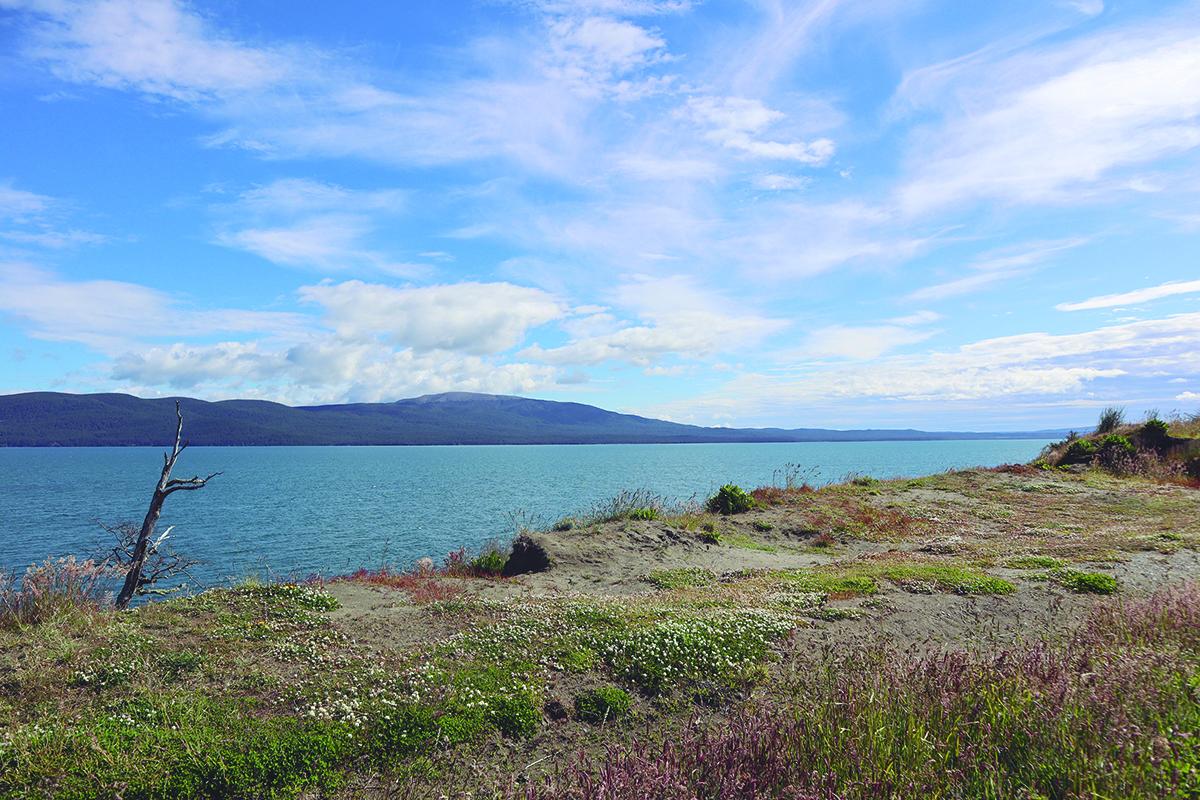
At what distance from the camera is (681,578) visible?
63.1 feet

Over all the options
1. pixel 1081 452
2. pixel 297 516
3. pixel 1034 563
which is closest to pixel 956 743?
pixel 1034 563

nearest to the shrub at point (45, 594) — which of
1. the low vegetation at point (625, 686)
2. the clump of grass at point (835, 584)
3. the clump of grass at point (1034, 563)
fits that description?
the low vegetation at point (625, 686)

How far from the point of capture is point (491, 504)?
6444 cm

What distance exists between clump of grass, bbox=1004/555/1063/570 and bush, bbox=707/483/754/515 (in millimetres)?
15414

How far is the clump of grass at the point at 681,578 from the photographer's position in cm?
1855

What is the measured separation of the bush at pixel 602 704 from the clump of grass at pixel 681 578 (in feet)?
30.8

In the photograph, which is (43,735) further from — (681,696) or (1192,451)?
(1192,451)

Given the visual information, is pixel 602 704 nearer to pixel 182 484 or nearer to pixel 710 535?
pixel 182 484

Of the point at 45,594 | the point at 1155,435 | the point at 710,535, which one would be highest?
the point at 1155,435

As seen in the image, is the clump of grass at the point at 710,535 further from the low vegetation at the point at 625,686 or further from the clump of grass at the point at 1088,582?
the clump of grass at the point at 1088,582

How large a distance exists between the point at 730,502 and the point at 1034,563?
54.0ft

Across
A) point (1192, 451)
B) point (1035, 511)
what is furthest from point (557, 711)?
point (1192, 451)

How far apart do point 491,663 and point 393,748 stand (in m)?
2.59

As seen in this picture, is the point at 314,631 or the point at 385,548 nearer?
the point at 314,631
